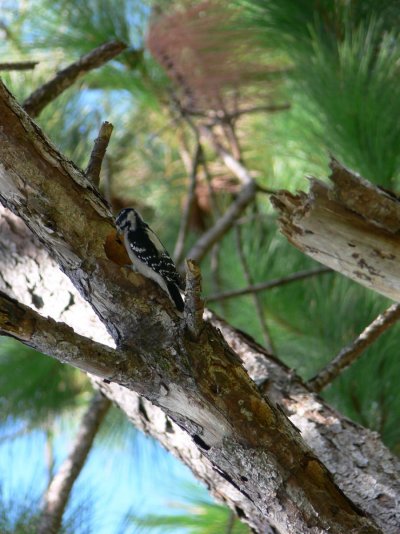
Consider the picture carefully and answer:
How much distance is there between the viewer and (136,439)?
1.69 metres

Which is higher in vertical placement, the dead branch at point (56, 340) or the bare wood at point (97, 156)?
the bare wood at point (97, 156)

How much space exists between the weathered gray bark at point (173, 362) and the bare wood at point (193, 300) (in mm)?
14

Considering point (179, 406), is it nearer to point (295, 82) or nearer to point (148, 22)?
point (295, 82)

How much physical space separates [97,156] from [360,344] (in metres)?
0.41

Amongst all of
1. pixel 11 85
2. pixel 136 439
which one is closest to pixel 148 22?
pixel 11 85

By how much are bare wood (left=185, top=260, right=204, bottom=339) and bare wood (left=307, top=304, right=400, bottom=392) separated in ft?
1.01

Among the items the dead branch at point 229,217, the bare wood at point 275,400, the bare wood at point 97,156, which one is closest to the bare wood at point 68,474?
the bare wood at point 275,400

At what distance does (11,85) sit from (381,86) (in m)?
0.69

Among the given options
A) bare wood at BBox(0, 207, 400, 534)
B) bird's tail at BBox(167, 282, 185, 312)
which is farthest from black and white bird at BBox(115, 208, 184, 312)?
bare wood at BBox(0, 207, 400, 534)

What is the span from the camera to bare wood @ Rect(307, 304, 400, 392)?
905mm

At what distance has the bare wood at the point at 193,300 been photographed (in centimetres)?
60

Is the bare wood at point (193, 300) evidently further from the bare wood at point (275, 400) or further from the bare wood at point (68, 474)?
the bare wood at point (68, 474)

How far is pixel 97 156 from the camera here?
82cm

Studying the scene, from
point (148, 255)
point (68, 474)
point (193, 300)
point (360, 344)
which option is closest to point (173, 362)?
point (193, 300)
